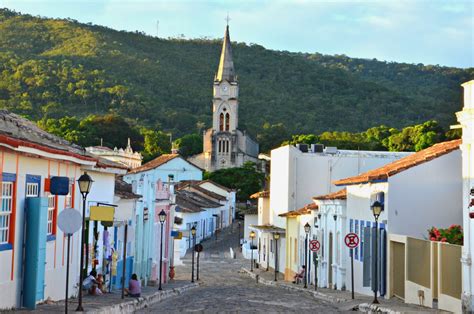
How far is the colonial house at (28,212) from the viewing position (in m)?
17.8

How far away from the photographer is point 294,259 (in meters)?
48.9

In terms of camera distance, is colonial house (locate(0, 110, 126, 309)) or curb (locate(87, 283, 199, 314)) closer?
colonial house (locate(0, 110, 126, 309))

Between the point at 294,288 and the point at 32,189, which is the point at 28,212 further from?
the point at 294,288

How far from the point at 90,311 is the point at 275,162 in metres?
40.2

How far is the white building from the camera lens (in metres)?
20.9

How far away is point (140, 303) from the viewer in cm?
2656

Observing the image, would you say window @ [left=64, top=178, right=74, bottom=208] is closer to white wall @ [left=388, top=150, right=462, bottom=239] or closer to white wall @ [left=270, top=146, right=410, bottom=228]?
white wall @ [left=388, top=150, right=462, bottom=239]

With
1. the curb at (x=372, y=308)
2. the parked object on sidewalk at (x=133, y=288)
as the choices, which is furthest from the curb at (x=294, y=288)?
the parked object on sidewalk at (x=133, y=288)

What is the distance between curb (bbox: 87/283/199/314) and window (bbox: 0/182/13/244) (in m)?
2.92

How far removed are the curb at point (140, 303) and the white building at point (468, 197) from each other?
797cm

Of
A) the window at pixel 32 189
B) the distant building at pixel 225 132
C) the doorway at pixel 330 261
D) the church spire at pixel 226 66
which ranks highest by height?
the church spire at pixel 226 66

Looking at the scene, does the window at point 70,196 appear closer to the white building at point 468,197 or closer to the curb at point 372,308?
A: the curb at point 372,308

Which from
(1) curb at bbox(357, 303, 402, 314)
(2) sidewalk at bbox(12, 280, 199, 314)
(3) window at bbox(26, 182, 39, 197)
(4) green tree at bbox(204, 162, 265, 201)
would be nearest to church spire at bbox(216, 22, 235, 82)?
(4) green tree at bbox(204, 162, 265, 201)

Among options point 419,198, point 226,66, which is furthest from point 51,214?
point 226,66
